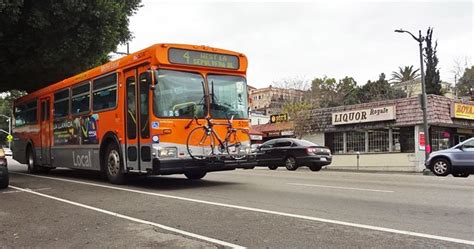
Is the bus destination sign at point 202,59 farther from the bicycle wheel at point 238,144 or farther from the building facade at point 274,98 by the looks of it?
the building facade at point 274,98

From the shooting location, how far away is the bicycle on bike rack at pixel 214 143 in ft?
36.9

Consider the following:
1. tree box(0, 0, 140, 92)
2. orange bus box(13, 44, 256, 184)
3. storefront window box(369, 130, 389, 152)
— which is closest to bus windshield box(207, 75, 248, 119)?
orange bus box(13, 44, 256, 184)

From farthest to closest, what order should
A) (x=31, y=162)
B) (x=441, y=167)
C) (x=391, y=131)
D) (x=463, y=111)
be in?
(x=391, y=131)
(x=463, y=111)
(x=31, y=162)
(x=441, y=167)

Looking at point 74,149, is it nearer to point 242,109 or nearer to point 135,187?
point 135,187

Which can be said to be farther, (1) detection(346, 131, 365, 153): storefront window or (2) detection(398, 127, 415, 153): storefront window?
(1) detection(346, 131, 365, 153): storefront window

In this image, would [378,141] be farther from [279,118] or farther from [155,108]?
[155,108]

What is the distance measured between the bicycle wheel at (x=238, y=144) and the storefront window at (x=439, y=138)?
18.8 m

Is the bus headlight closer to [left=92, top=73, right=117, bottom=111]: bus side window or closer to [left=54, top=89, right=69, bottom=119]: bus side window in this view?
[left=92, top=73, right=117, bottom=111]: bus side window

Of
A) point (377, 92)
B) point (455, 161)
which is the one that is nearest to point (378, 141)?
point (455, 161)

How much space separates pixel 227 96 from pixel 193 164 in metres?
2.00

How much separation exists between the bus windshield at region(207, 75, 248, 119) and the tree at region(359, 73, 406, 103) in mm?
42451

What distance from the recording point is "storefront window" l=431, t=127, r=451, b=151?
27.6m

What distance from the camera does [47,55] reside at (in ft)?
56.8

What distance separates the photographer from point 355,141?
29672 millimetres
